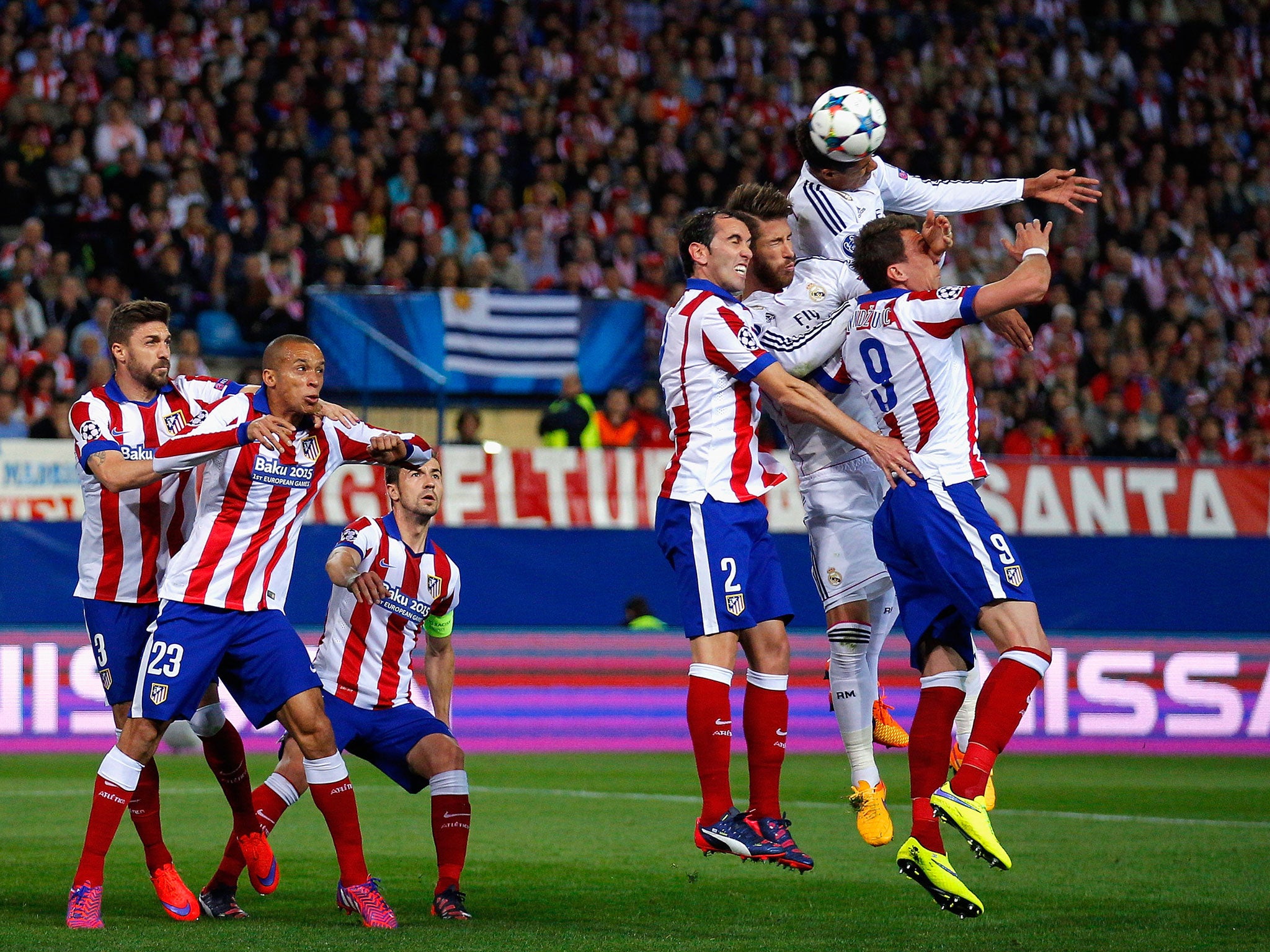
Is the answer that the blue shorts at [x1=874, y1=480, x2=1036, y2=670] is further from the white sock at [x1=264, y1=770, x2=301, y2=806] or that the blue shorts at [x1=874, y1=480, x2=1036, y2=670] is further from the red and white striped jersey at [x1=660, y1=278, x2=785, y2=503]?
the white sock at [x1=264, y1=770, x2=301, y2=806]

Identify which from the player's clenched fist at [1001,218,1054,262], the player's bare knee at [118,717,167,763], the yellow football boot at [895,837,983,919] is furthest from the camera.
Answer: the player's bare knee at [118,717,167,763]

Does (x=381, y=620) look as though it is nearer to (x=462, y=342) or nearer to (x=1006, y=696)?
(x=1006, y=696)

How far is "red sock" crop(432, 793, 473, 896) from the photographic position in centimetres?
680

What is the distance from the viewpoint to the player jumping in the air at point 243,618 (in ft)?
21.4

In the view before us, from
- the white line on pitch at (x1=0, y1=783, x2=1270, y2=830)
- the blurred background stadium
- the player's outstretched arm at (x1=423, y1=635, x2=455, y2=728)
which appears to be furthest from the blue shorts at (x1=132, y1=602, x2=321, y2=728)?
the blurred background stadium

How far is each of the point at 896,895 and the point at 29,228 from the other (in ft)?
36.3

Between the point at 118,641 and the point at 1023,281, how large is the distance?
3.96m

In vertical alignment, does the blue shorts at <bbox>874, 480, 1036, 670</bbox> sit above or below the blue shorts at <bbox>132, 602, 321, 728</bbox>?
above

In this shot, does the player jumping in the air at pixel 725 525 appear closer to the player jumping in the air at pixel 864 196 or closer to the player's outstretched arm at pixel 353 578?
the player jumping in the air at pixel 864 196

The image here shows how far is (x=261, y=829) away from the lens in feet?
23.0

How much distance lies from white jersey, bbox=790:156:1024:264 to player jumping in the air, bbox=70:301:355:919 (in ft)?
7.62

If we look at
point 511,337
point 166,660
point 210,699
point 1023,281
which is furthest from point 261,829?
point 511,337

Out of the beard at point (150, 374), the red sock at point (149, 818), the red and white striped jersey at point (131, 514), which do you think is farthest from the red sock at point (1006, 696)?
the beard at point (150, 374)

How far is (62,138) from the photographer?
16.4m
